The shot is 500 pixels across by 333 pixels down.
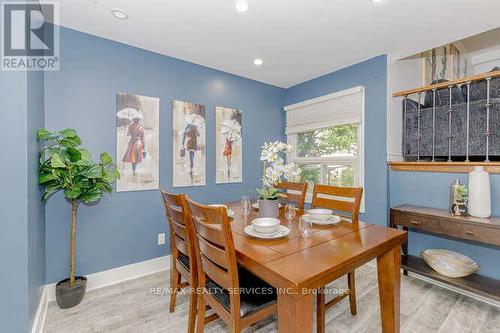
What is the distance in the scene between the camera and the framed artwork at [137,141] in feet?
8.00

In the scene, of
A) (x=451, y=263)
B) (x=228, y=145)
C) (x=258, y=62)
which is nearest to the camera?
(x=451, y=263)

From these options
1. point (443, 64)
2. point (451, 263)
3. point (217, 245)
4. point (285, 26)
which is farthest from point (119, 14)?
point (443, 64)

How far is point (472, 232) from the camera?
6.38 feet

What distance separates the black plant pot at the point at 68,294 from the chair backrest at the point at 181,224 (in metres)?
0.98

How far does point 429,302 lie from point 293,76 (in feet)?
9.91

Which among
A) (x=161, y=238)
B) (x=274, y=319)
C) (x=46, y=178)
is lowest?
(x=274, y=319)

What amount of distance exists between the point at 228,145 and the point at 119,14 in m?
1.80

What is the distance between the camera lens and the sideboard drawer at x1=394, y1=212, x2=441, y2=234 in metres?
2.16

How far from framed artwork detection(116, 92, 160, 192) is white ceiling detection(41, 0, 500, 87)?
25.4 inches

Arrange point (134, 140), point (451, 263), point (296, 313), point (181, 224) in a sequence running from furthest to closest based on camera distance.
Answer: point (134, 140)
point (451, 263)
point (181, 224)
point (296, 313)

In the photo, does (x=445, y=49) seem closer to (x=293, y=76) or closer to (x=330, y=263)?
(x=293, y=76)

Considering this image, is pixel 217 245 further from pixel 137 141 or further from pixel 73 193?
pixel 137 141

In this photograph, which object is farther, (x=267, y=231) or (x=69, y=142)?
(x=69, y=142)

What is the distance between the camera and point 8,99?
1.35 metres
